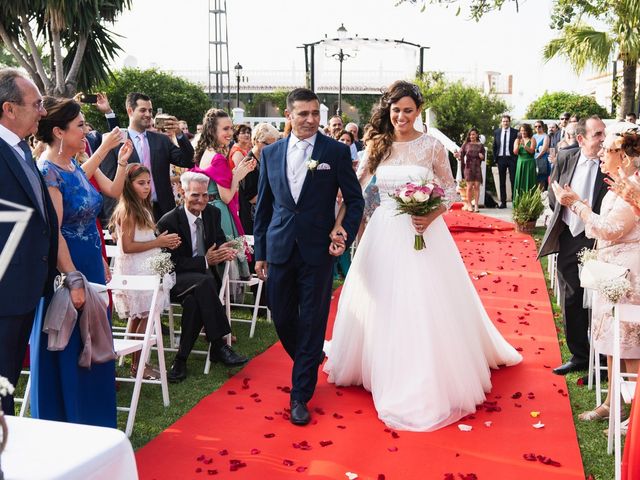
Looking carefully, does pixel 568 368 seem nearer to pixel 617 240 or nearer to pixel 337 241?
pixel 617 240

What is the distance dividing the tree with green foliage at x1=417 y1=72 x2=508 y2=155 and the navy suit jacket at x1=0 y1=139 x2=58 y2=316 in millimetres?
19205

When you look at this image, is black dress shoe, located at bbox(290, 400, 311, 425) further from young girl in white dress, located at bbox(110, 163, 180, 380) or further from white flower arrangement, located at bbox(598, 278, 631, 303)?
white flower arrangement, located at bbox(598, 278, 631, 303)

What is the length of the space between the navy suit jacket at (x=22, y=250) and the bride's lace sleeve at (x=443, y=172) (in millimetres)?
2886

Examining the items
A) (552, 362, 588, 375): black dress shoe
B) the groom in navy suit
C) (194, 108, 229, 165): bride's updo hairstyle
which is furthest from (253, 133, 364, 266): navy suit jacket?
(194, 108, 229, 165): bride's updo hairstyle

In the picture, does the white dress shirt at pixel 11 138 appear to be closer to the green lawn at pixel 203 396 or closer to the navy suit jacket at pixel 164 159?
the green lawn at pixel 203 396

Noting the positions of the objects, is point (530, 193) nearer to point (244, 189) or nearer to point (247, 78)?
point (244, 189)

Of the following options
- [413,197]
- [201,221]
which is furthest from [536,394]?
[201,221]

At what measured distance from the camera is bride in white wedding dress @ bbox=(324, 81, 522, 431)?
15.9ft

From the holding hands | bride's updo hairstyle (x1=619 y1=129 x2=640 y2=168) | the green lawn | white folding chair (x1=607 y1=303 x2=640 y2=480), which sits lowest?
the green lawn

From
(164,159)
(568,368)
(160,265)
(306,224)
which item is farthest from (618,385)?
(164,159)

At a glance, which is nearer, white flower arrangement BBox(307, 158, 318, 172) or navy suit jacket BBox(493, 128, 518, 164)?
Result: white flower arrangement BBox(307, 158, 318, 172)

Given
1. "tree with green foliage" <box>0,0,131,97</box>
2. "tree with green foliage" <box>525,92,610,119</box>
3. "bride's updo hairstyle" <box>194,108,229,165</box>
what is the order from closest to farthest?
"bride's updo hairstyle" <box>194,108,229,165</box> < "tree with green foliage" <box>0,0,131,97</box> < "tree with green foliage" <box>525,92,610,119</box>

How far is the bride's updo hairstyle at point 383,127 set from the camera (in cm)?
524

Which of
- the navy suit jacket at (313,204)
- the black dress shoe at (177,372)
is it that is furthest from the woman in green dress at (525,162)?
the navy suit jacket at (313,204)
